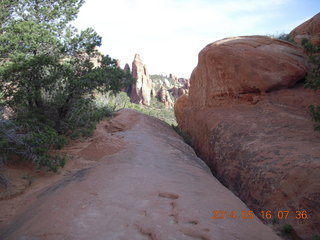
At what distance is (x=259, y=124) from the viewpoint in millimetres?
7945

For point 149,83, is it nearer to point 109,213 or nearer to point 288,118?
point 288,118

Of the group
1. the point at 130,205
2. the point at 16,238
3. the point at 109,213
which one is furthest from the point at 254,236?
the point at 16,238

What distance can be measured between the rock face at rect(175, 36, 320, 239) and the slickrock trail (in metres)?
1.30

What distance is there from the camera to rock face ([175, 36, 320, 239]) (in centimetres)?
513

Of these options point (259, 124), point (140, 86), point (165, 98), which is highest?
point (140, 86)

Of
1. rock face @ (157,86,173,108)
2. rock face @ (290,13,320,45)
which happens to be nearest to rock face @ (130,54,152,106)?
rock face @ (157,86,173,108)
